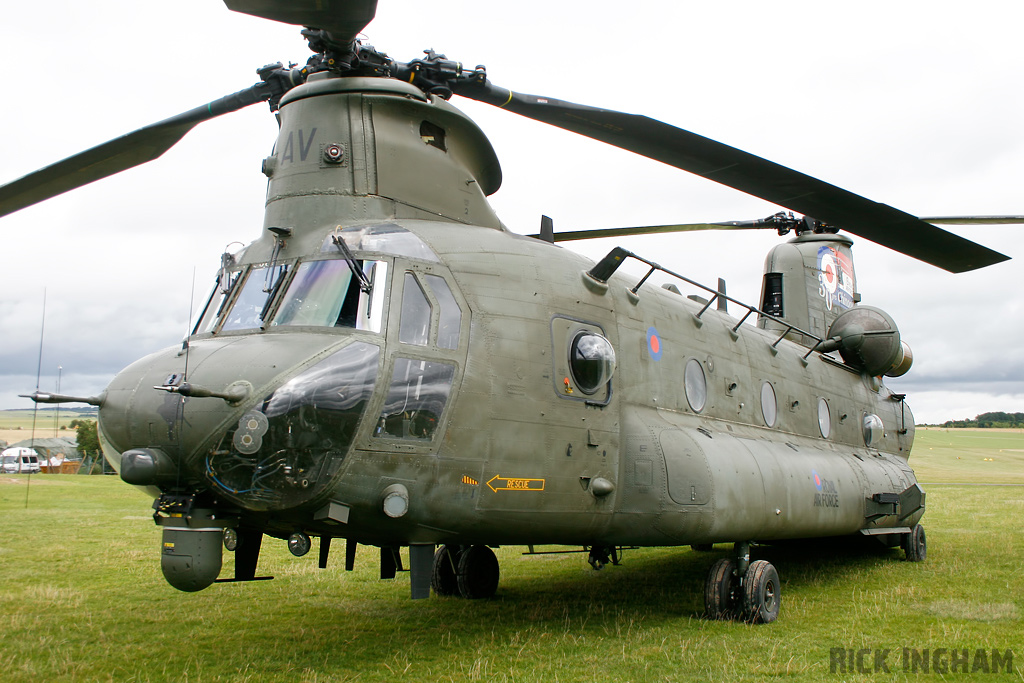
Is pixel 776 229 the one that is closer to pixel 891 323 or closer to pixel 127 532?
Result: pixel 891 323

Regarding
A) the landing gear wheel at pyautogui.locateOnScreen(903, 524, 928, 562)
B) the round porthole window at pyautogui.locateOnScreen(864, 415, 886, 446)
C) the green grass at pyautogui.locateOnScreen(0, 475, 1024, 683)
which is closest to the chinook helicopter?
the green grass at pyautogui.locateOnScreen(0, 475, 1024, 683)

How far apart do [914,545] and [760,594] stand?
6428 mm

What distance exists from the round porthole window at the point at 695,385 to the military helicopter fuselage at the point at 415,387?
0.03 m

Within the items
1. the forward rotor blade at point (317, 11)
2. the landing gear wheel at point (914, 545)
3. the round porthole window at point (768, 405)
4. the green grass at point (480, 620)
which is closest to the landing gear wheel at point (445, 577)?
the green grass at point (480, 620)

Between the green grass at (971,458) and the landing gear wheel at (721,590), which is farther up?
the green grass at (971,458)

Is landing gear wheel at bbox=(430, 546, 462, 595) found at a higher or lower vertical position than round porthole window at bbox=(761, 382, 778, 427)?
lower

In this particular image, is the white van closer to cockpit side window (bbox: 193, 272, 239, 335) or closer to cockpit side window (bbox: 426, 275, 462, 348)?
cockpit side window (bbox: 193, 272, 239, 335)

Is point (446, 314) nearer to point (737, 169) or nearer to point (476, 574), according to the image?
point (737, 169)

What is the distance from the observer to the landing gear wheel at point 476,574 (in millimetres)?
9461

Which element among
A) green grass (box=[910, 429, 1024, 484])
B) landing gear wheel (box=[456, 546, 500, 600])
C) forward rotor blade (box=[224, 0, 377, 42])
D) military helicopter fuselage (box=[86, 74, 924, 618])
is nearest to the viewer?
forward rotor blade (box=[224, 0, 377, 42])

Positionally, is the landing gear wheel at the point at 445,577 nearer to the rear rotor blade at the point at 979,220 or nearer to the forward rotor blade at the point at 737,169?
the forward rotor blade at the point at 737,169

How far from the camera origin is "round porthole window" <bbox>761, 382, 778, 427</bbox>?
33.3 ft

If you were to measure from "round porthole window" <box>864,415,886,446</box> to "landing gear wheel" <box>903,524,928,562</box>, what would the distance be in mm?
1471

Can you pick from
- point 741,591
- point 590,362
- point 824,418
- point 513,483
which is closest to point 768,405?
point 824,418
